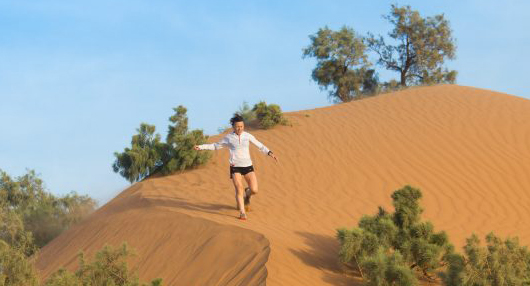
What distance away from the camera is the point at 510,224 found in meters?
11.1

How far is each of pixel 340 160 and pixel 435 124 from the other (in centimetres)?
334

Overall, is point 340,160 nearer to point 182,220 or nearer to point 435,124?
point 435,124

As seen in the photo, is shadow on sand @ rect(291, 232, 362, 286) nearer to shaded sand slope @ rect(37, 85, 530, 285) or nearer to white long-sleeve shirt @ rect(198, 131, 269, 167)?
shaded sand slope @ rect(37, 85, 530, 285)

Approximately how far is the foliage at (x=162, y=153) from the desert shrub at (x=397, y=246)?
22.6 feet

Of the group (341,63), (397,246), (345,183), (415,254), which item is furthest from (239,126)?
(341,63)

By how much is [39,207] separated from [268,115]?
6.45m

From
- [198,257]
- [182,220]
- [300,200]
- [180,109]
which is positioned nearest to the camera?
[198,257]

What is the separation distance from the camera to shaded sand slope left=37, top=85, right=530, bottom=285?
9.54 meters

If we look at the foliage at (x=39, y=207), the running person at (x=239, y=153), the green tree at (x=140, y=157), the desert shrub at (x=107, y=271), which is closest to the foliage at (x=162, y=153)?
the green tree at (x=140, y=157)

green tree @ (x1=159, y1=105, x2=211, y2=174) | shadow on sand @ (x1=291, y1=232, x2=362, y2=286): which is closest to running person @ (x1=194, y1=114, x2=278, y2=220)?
shadow on sand @ (x1=291, y1=232, x2=362, y2=286)

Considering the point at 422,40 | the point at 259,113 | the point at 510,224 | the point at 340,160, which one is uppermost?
the point at 422,40

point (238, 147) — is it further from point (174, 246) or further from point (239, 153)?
point (174, 246)

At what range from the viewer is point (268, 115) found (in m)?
17.6

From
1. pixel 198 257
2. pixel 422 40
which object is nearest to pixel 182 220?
pixel 198 257
